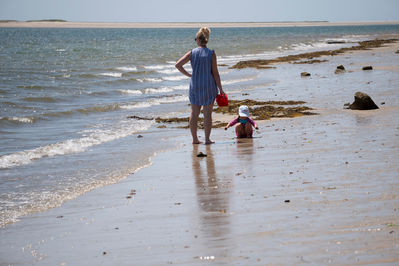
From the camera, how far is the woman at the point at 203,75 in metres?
7.96

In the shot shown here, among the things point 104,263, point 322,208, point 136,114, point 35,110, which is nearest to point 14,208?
point 104,263

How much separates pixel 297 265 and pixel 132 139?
21.0 ft

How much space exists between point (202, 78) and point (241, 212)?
3.82 metres

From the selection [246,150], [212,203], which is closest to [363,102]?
[246,150]

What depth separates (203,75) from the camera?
8078 millimetres

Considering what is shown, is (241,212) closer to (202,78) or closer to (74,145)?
(202,78)

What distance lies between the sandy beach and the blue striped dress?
82 centimetres

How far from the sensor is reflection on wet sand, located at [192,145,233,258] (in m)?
3.99

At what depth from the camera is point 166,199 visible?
5.25 m

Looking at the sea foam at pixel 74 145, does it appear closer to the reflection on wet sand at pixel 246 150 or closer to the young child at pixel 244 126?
the young child at pixel 244 126

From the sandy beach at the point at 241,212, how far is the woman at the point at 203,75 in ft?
2.32

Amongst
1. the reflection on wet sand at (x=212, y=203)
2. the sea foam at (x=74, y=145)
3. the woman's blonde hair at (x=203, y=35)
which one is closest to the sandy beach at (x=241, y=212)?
the reflection on wet sand at (x=212, y=203)

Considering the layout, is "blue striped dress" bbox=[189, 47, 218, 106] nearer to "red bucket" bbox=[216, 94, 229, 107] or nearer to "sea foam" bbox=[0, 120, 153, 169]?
"red bucket" bbox=[216, 94, 229, 107]

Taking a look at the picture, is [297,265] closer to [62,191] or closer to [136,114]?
[62,191]
